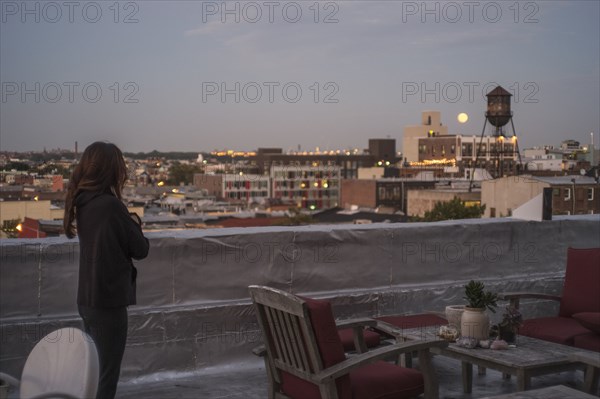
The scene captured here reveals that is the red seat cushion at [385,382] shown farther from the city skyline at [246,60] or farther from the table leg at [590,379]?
the city skyline at [246,60]

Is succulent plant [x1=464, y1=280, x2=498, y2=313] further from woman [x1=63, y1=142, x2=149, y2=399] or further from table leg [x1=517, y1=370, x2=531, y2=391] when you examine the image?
woman [x1=63, y1=142, x2=149, y2=399]

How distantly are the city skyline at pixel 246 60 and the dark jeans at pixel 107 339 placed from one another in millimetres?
929

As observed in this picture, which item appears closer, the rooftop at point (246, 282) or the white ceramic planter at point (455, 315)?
the white ceramic planter at point (455, 315)

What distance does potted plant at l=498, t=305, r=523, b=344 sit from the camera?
201 inches

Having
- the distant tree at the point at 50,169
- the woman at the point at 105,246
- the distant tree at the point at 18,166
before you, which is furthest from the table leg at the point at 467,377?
the distant tree at the point at 50,169

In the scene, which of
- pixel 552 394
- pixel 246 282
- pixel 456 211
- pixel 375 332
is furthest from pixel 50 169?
pixel 456 211

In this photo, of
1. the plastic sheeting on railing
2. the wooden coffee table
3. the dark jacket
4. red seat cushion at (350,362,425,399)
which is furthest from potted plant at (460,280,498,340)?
the dark jacket

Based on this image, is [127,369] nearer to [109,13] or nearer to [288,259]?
[288,259]

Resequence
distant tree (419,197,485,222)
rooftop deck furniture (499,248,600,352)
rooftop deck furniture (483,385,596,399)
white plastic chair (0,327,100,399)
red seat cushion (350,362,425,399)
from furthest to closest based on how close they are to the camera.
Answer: distant tree (419,197,485,222), rooftop deck furniture (499,248,600,352), red seat cushion (350,362,425,399), rooftop deck furniture (483,385,596,399), white plastic chair (0,327,100,399)

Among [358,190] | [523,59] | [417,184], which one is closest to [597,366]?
[523,59]

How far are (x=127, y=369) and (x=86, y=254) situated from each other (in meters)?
2.08

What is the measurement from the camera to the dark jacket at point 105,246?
151 inches

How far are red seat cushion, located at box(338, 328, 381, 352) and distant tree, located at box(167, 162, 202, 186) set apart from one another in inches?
5317

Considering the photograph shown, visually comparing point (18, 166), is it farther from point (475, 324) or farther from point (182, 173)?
point (182, 173)
